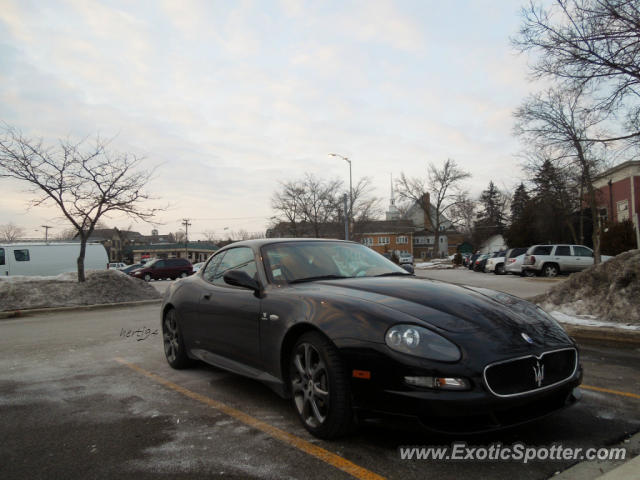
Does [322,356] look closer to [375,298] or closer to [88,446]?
[375,298]

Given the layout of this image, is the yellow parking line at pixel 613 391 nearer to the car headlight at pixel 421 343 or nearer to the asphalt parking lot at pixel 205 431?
the asphalt parking lot at pixel 205 431

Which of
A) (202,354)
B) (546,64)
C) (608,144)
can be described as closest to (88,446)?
(202,354)

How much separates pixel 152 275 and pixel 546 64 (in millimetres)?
27494

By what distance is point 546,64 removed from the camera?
9492 mm

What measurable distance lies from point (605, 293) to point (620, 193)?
1318 inches

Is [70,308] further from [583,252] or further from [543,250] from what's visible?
[583,252]

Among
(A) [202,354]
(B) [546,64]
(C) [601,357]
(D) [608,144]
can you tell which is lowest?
(C) [601,357]

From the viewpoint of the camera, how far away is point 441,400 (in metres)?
2.47

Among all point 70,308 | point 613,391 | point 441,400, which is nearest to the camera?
point 441,400

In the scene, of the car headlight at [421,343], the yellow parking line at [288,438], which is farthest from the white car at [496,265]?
the car headlight at [421,343]

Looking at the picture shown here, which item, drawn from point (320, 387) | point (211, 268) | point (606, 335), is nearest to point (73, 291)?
point (211, 268)

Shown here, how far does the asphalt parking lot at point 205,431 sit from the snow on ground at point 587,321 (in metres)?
1.25

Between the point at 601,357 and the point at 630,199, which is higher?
the point at 630,199

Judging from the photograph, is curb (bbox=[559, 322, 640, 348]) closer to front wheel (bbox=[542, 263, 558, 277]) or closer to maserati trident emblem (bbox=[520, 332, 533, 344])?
maserati trident emblem (bbox=[520, 332, 533, 344])
